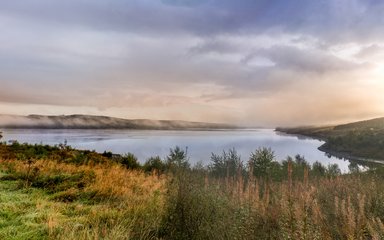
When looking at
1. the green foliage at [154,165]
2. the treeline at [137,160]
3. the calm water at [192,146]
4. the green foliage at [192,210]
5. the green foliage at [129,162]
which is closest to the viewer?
the green foliage at [192,210]

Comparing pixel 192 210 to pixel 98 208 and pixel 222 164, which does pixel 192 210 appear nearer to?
pixel 98 208

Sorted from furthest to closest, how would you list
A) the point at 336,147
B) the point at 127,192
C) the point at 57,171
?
the point at 336,147, the point at 57,171, the point at 127,192

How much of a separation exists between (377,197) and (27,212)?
7679mm

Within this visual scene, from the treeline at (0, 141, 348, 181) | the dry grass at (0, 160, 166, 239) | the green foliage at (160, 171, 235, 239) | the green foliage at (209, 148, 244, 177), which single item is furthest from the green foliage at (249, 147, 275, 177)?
the green foliage at (160, 171, 235, 239)

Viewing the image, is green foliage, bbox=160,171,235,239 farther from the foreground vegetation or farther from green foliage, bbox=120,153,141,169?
green foliage, bbox=120,153,141,169

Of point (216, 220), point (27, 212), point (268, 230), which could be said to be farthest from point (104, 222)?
point (268, 230)

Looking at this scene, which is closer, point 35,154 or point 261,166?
point 35,154

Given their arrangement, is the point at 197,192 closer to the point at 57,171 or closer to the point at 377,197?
the point at 377,197

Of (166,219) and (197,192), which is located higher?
(197,192)

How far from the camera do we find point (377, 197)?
331 inches

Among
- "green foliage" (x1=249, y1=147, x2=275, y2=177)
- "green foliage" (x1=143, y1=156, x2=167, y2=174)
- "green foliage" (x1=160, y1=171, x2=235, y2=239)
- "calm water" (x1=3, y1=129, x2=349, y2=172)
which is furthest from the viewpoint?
"calm water" (x1=3, y1=129, x2=349, y2=172)

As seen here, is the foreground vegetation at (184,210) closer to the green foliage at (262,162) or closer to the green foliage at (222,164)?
the green foliage at (222,164)

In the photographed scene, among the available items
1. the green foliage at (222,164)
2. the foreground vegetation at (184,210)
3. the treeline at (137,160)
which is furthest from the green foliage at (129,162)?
the foreground vegetation at (184,210)

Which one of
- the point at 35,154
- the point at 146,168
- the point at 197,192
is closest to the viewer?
the point at 197,192
